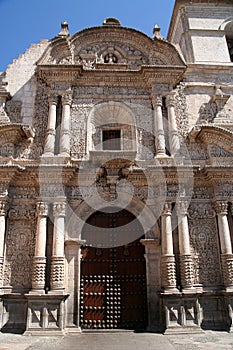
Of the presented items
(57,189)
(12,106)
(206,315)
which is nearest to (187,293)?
(206,315)

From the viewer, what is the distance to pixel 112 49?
10.5m

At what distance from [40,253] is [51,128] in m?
3.41

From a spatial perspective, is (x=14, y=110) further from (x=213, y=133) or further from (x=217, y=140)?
(x=217, y=140)

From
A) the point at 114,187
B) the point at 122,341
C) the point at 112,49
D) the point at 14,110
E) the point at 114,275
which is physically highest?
the point at 112,49

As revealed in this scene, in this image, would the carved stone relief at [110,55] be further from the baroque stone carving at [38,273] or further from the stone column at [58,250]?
the baroque stone carving at [38,273]

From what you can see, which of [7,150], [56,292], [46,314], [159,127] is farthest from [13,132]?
[46,314]

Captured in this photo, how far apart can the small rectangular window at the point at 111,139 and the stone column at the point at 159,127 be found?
117 centimetres

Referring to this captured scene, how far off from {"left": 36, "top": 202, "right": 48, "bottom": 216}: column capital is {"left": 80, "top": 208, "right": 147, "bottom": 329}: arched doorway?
1.14 meters

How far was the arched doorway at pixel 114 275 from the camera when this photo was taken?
25.0 feet

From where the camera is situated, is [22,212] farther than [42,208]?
Yes

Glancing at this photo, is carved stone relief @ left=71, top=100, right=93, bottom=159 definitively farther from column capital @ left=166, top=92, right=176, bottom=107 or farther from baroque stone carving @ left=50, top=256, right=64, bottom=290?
baroque stone carving @ left=50, top=256, right=64, bottom=290

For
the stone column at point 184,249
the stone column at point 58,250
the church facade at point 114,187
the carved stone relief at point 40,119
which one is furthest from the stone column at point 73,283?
the carved stone relief at point 40,119

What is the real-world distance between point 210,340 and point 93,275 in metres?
3.10

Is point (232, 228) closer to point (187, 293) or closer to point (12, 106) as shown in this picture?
point (187, 293)
